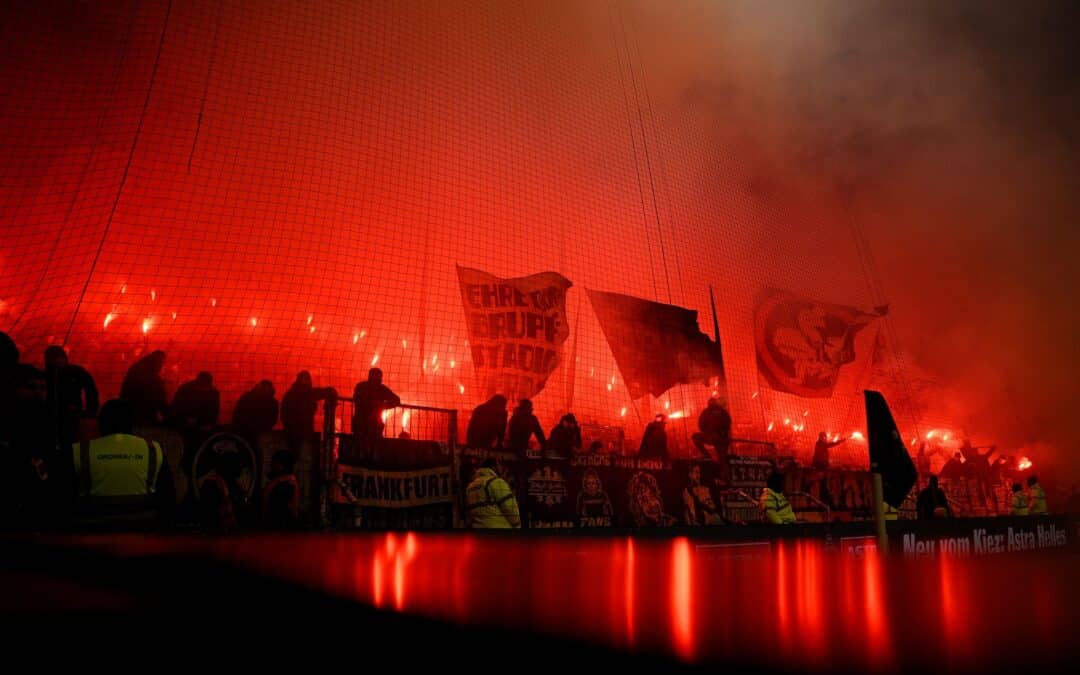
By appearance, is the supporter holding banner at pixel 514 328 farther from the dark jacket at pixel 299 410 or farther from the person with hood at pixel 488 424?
the dark jacket at pixel 299 410

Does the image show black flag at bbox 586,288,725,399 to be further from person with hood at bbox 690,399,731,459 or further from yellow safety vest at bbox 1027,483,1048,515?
yellow safety vest at bbox 1027,483,1048,515

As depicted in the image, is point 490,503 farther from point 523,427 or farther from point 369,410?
point 523,427

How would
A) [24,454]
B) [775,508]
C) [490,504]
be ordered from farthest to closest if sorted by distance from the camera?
1. [775,508]
2. [490,504]
3. [24,454]

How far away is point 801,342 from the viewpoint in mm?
10273

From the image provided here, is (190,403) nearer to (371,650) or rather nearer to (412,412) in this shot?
(412,412)

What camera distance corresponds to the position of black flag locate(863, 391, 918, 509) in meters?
3.82

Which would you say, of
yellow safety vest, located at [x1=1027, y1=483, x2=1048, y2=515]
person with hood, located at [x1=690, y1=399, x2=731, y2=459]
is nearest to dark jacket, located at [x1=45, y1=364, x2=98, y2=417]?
person with hood, located at [x1=690, y1=399, x2=731, y2=459]

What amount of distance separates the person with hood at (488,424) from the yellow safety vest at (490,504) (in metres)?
1.25

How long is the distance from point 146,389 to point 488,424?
276cm

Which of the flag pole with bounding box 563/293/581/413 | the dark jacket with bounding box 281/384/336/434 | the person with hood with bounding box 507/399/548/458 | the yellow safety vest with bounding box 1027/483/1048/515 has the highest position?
the flag pole with bounding box 563/293/581/413

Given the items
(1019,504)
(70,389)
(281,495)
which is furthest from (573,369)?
(1019,504)

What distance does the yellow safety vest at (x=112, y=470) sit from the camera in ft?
10.6

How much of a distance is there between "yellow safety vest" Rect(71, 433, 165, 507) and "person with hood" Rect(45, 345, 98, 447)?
0.20 m

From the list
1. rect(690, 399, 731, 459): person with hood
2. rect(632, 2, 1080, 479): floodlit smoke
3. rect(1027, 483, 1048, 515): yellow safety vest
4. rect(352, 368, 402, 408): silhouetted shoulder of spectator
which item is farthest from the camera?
rect(632, 2, 1080, 479): floodlit smoke
